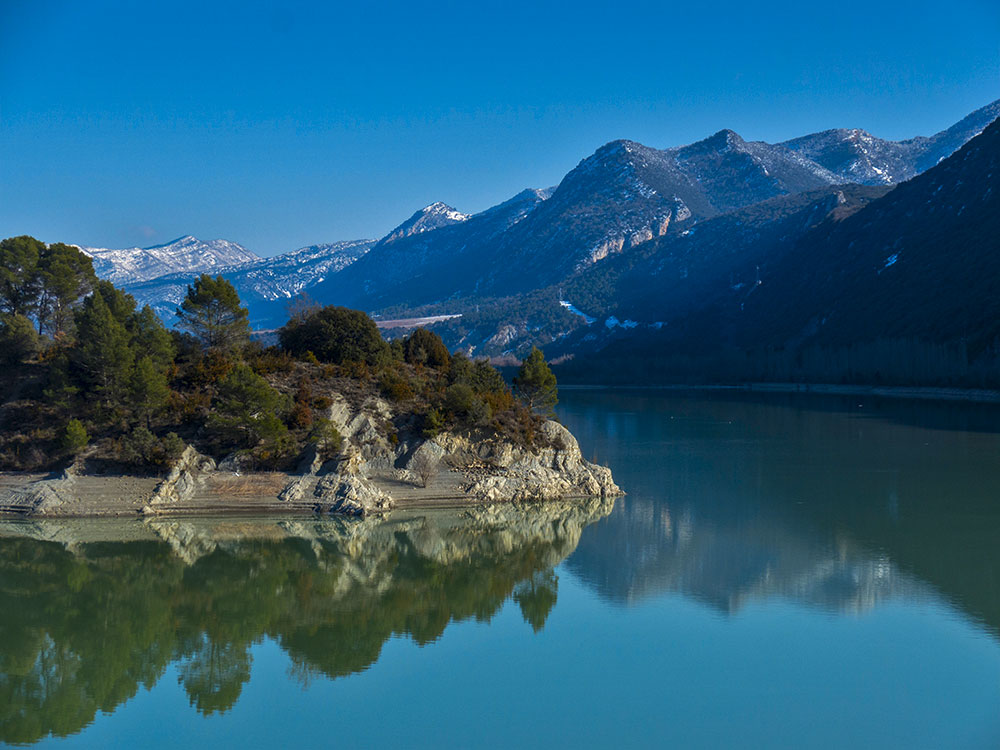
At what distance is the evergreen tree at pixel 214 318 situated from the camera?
103ft

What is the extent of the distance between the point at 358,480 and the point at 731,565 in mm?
11476

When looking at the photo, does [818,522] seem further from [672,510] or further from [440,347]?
[440,347]

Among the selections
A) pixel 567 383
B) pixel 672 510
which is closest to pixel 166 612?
pixel 672 510

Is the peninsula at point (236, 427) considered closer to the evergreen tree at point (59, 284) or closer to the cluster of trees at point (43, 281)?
the cluster of trees at point (43, 281)

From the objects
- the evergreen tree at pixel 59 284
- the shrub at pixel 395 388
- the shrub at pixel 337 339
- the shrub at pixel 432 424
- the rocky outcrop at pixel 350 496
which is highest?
the evergreen tree at pixel 59 284

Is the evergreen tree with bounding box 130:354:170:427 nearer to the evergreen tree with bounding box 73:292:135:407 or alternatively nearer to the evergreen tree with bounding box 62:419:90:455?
the evergreen tree with bounding box 73:292:135:407

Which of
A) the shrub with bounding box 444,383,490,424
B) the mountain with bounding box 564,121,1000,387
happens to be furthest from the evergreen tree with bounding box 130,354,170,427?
the mountain with bounding box 564,121,1000,387

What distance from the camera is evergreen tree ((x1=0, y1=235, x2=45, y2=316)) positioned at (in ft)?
108

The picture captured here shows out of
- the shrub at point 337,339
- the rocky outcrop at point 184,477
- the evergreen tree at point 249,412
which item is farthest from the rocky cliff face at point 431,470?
the shrub at point 337,339

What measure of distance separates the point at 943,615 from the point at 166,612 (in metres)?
16.5

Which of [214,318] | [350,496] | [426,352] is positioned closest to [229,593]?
[350,496]

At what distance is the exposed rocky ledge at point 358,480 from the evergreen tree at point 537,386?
8.16 feet

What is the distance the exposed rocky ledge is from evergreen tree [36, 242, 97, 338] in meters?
10.2

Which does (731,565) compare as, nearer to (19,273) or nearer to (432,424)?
(432,424)
